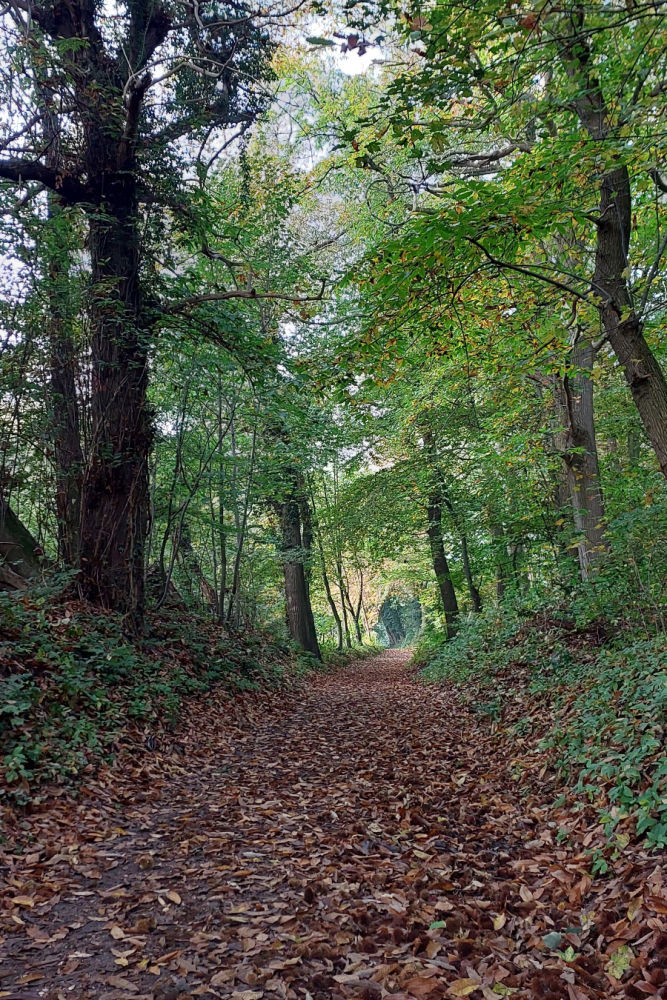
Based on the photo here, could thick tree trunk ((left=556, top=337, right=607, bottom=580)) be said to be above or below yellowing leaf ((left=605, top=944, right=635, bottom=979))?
above

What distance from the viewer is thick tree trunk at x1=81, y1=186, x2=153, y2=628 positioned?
314 inches

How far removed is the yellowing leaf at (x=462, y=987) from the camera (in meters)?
2.57

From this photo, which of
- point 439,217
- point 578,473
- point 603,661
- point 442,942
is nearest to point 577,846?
point 442,942

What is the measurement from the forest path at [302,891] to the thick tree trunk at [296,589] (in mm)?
9901

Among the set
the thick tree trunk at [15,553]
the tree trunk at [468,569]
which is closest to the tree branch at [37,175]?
the thick tree trunk at [15,553]

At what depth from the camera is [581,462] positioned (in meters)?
8.92

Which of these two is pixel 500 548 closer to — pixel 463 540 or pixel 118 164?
pixel 463 540

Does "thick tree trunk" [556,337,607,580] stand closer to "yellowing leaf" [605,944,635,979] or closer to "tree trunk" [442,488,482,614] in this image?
Result: "tree trunk" [442,488,482,614]

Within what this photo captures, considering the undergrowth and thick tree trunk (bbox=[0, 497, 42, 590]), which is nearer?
the undergrowth

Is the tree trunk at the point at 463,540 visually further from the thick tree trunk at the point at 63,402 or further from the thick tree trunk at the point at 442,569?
the thick tree trunk at the point at 63,402

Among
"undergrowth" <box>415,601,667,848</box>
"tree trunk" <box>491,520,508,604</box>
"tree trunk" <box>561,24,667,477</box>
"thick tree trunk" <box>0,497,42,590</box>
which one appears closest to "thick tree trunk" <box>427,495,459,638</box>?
"tree trunk" <box>491,520,508,604</box>

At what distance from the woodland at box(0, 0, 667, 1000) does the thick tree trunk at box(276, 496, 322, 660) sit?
2.25m

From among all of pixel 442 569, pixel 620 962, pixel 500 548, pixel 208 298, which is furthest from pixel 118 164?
pixel 442 569

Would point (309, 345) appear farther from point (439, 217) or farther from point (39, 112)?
point (439, 217)
